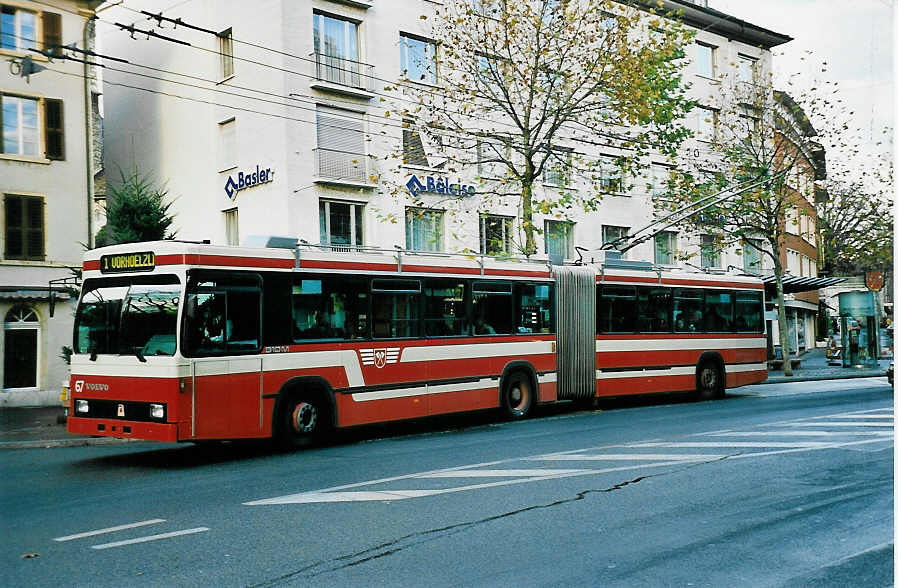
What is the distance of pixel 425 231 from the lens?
75.4 ft

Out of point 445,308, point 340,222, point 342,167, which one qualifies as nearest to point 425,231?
point 340,222

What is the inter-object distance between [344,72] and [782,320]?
716 inches

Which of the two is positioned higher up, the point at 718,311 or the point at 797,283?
the point at 797,283

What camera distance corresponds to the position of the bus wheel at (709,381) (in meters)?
21.4

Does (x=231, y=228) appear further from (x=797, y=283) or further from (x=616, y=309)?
(x=797, y=283)

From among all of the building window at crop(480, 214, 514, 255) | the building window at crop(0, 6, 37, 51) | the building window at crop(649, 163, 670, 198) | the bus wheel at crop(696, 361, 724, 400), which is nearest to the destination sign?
the building window at crop(0, 6, 37, 51)

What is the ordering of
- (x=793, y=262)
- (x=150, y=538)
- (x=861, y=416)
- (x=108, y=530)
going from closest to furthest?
(x=150, y=538), (x=108, y=530), (x=861, y=416), (x=793, y=262)

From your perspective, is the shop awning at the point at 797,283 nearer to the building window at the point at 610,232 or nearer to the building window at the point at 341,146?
the building window at the point at 610,232

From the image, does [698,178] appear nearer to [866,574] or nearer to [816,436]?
[816,436]

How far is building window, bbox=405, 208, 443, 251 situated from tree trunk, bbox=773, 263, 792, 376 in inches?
494

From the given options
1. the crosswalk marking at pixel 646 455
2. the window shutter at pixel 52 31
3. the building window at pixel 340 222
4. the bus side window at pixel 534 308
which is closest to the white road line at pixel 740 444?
the crosswalk marking at pixel 646 455

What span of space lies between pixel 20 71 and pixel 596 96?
56.6 ft

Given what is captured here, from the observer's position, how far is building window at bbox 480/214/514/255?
2320 cm

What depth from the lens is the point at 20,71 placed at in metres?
6.39
